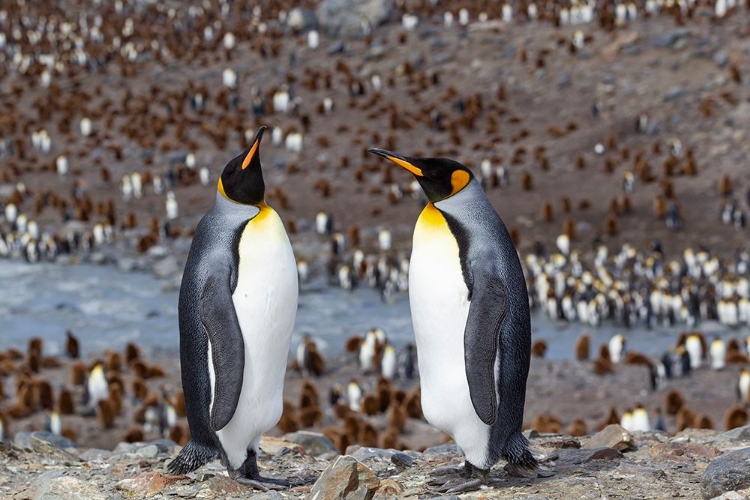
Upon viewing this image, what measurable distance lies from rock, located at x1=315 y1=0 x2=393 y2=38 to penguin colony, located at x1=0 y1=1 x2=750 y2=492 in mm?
607

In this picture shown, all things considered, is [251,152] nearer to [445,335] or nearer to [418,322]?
[418,322]

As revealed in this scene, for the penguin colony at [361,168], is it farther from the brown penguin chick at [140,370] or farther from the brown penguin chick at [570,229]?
the brown penguin chick at [140,370]

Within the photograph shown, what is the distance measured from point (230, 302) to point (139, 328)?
14.5 meters

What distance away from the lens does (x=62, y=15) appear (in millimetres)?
48375

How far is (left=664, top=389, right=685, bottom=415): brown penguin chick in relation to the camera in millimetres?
12906

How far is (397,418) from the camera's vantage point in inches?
481

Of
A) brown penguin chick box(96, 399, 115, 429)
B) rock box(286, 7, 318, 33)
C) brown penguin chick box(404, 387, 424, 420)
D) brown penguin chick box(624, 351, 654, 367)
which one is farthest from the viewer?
rock box(286, 7, 318, 33)

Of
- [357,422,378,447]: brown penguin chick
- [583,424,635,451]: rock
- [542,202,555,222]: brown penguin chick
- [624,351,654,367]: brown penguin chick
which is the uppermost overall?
[542,202,555,222]: brown penguin chick

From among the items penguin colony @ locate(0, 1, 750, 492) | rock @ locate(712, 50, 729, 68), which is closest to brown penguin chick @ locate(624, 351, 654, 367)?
penguin colony @ locate(0, 1, 750, 492)

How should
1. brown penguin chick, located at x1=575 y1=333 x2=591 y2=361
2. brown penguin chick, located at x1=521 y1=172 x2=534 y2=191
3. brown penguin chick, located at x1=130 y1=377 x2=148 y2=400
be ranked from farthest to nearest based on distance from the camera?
brown penguin chick, located at x1=521 y1=172 x2=534 y2=191 → brown penguin chick, located at x1=575 y1=333 x2=591 y2=361 → brown penguin chick, located at x1=130 y1=377 x2=148 y2=400

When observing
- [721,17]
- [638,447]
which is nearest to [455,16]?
[721,17]

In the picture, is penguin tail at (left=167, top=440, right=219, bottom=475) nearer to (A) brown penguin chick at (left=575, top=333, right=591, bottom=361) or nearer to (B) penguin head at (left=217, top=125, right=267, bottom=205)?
(B) penguin head at (left=217, top=125, right=267, bottom=205)

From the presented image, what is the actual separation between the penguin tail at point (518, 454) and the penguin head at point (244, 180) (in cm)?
168

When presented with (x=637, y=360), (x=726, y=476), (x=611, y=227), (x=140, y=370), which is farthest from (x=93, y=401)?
(x=611, y=227)
